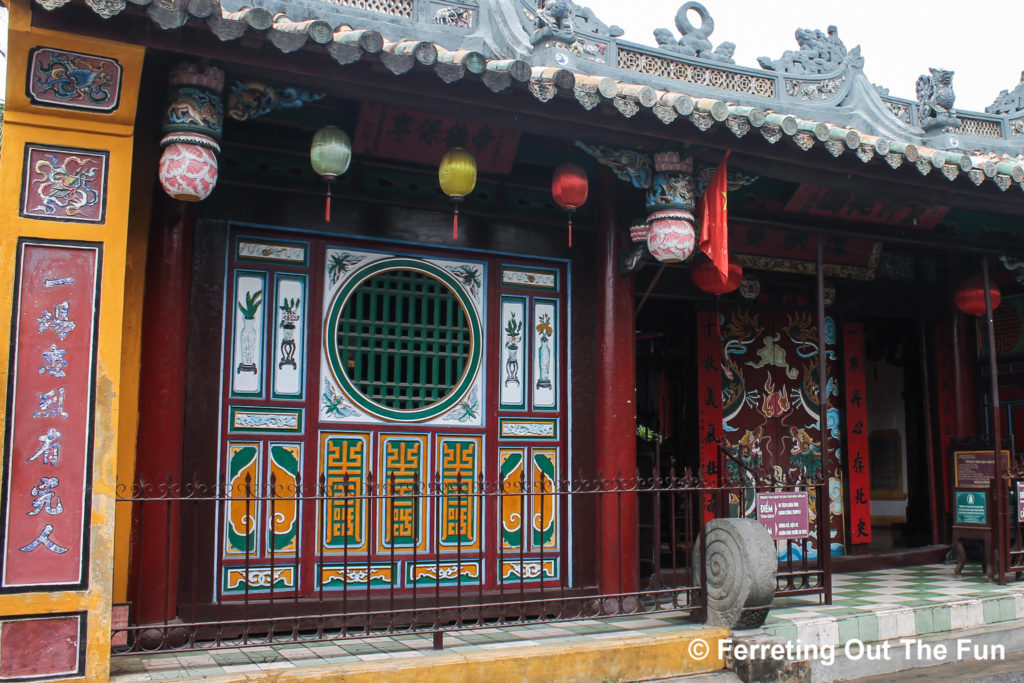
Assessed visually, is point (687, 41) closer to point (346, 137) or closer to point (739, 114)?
point (739, 114)

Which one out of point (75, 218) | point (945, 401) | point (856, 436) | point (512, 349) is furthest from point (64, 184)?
point (945, 401)

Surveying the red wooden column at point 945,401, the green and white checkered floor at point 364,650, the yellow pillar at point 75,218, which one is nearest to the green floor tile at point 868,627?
the green and white checkered floor at point 364,650

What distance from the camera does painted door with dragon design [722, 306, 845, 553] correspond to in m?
9.32

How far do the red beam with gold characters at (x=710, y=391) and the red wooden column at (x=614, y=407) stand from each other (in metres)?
2.07

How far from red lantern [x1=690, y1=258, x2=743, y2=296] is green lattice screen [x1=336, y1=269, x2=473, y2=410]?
235 centimetres

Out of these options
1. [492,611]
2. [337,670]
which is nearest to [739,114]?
[492,611]

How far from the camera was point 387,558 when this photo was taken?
6602 millimetres

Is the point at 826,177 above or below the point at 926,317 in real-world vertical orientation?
above

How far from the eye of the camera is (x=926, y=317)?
33.6 feet

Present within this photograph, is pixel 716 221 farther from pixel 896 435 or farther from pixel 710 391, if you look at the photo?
pixel 896 435

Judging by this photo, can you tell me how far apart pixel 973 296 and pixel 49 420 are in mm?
8880

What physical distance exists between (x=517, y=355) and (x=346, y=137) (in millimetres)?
2299

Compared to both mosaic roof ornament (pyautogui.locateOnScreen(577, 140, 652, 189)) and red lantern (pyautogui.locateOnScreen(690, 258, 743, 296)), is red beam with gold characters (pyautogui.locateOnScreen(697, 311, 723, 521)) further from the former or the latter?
mosaic roof ornament (pyautogui.locateOnScreen(577, 140, 652, 189))

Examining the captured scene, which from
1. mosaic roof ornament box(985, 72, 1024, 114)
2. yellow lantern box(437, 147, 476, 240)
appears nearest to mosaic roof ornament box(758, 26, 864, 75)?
mosaic roof ornament box(985, 72, 1024, 114)
